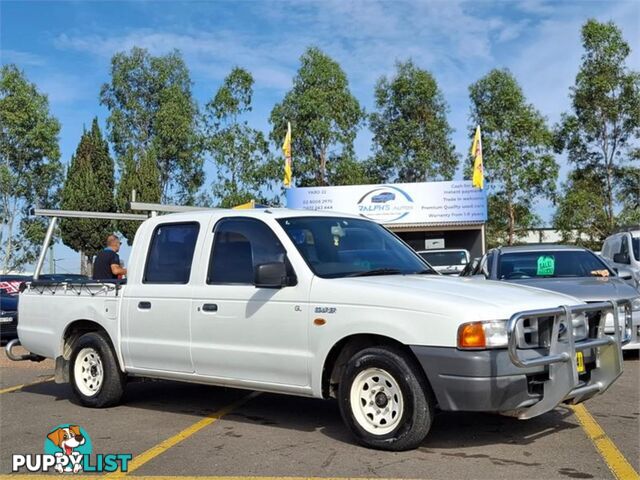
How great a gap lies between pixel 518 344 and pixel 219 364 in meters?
2.61

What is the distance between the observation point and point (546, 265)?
9953 millimetres

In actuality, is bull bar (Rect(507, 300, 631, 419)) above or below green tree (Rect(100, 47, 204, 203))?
below

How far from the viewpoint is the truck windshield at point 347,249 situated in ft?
19.3

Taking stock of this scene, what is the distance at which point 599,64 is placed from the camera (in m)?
31.8

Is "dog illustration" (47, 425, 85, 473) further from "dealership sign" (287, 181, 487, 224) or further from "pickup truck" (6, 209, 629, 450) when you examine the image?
"dealership sign" (287, 181, 487, 224)

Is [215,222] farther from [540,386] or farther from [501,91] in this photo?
[501,91]

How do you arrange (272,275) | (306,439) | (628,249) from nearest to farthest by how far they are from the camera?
1. (272,275)
2. (306,439)
3. (628,249)

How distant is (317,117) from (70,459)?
108 ft

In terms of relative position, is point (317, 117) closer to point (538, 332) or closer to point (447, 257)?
point (447, 257)

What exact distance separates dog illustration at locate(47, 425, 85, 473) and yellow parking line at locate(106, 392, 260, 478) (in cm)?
42

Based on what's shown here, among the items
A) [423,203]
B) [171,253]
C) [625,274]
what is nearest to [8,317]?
[171,253]

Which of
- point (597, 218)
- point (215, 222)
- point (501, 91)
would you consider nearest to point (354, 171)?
point (501, 91)

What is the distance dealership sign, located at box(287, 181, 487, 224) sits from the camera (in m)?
30.7

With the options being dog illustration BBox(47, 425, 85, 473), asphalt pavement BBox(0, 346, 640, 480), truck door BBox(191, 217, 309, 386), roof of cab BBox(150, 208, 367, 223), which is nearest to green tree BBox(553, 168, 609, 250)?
asphalt pavement BBox(0, 346, 640, 480)
